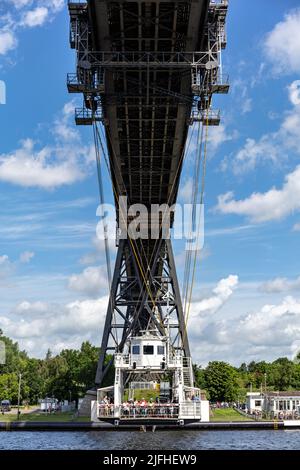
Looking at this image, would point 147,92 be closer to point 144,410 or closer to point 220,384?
point 144,410

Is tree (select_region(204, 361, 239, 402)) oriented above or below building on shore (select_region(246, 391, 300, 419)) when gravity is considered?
above

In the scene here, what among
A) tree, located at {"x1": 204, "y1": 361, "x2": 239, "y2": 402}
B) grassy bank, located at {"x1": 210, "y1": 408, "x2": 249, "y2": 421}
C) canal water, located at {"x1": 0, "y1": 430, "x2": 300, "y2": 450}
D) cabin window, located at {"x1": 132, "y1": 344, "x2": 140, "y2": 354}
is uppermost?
cabin window, located at {"x1": 132, "y1": 344, "x2": 140, "y2": 354}

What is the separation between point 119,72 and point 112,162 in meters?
11.4

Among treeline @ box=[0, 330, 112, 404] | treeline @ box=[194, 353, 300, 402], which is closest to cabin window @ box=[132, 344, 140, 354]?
treeline @ box=[0, 330, 112, 404]

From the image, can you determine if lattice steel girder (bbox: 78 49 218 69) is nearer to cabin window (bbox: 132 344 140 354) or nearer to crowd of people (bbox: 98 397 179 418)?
cabin window (bbox: 132 344 140 354)

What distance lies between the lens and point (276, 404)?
66.4 metres

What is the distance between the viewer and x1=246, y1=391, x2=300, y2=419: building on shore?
206 feet

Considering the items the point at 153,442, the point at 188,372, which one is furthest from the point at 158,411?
the point at 188,372

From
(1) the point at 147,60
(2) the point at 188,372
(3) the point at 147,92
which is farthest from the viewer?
(2) the point at 188,372

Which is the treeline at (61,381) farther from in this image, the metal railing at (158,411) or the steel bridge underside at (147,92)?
the steel bridge underside at (147,92)

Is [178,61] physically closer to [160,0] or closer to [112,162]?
[160,0]
